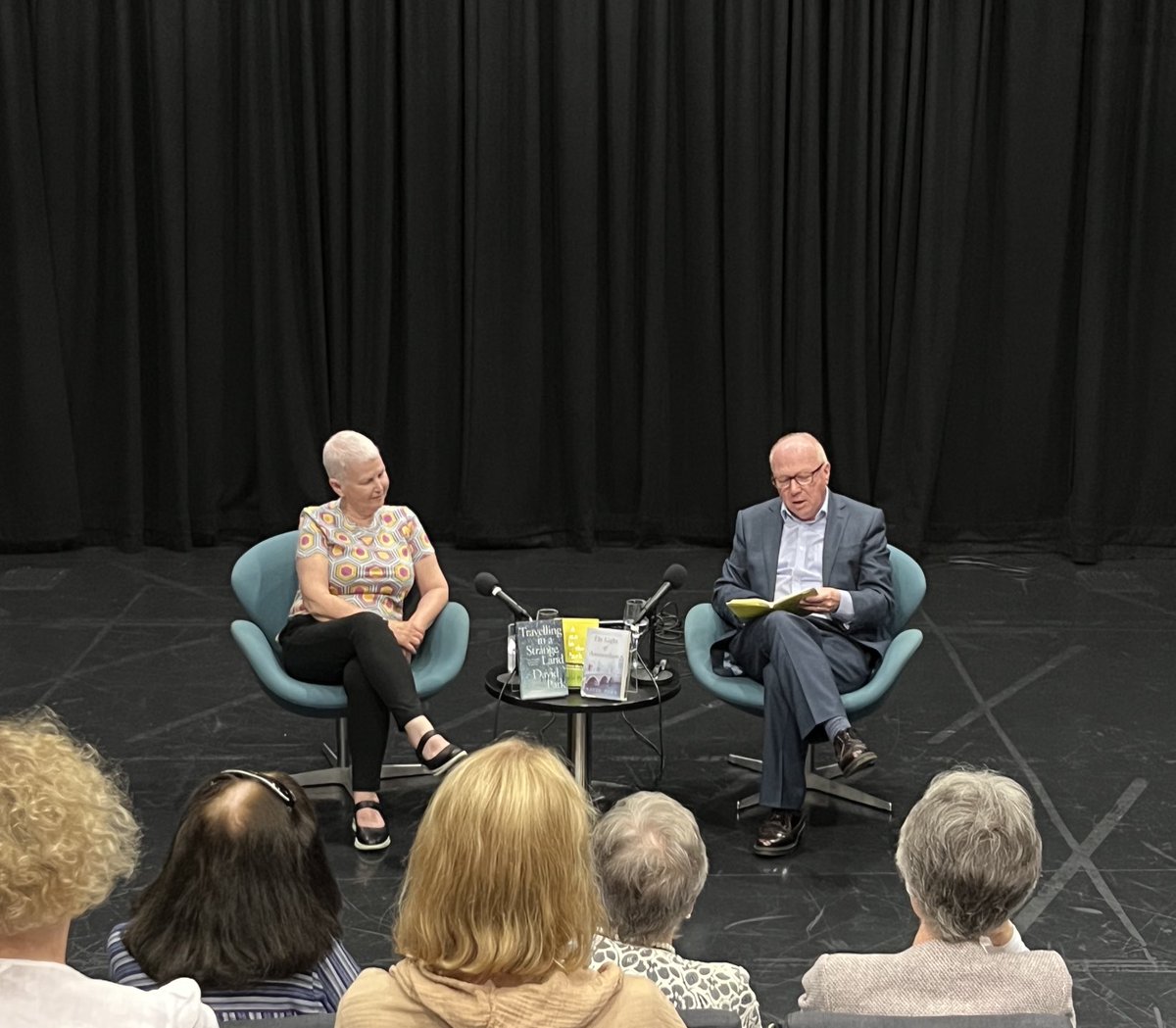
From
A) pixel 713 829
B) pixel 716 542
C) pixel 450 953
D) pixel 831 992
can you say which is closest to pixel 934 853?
pixel 831 992

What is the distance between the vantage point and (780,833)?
448 cm

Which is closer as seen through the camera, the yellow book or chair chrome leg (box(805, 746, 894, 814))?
the yellow book

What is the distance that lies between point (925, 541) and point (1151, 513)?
3.43 feet

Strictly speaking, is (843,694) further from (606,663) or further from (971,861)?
(971,861)

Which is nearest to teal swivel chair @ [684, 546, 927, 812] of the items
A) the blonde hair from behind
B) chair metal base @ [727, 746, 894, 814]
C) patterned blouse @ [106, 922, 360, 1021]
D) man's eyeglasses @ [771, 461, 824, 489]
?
chair metal base @ [727, 746, 894, 814]

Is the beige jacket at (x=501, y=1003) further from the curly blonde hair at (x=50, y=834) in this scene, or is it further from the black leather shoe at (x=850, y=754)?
the black leather shoe at (x=850, y=754)

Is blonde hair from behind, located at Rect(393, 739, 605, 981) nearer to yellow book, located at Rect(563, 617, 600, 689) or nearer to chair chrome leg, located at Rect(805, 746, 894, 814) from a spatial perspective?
yellow book, located at Rect(563, 617, 600, 689)

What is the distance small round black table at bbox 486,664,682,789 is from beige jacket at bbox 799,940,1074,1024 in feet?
6.23

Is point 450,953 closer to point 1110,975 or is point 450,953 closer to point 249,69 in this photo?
point 1110,975

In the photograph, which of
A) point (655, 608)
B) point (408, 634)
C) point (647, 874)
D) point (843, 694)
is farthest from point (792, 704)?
point (647, 874)

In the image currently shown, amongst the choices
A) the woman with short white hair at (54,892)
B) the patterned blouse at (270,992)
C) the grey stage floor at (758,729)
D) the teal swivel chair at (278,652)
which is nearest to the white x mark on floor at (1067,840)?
the grey stage floor at (758,729)

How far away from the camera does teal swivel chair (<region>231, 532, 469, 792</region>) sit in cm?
462

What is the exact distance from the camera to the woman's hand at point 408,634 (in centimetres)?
474

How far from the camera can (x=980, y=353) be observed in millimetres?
7863
